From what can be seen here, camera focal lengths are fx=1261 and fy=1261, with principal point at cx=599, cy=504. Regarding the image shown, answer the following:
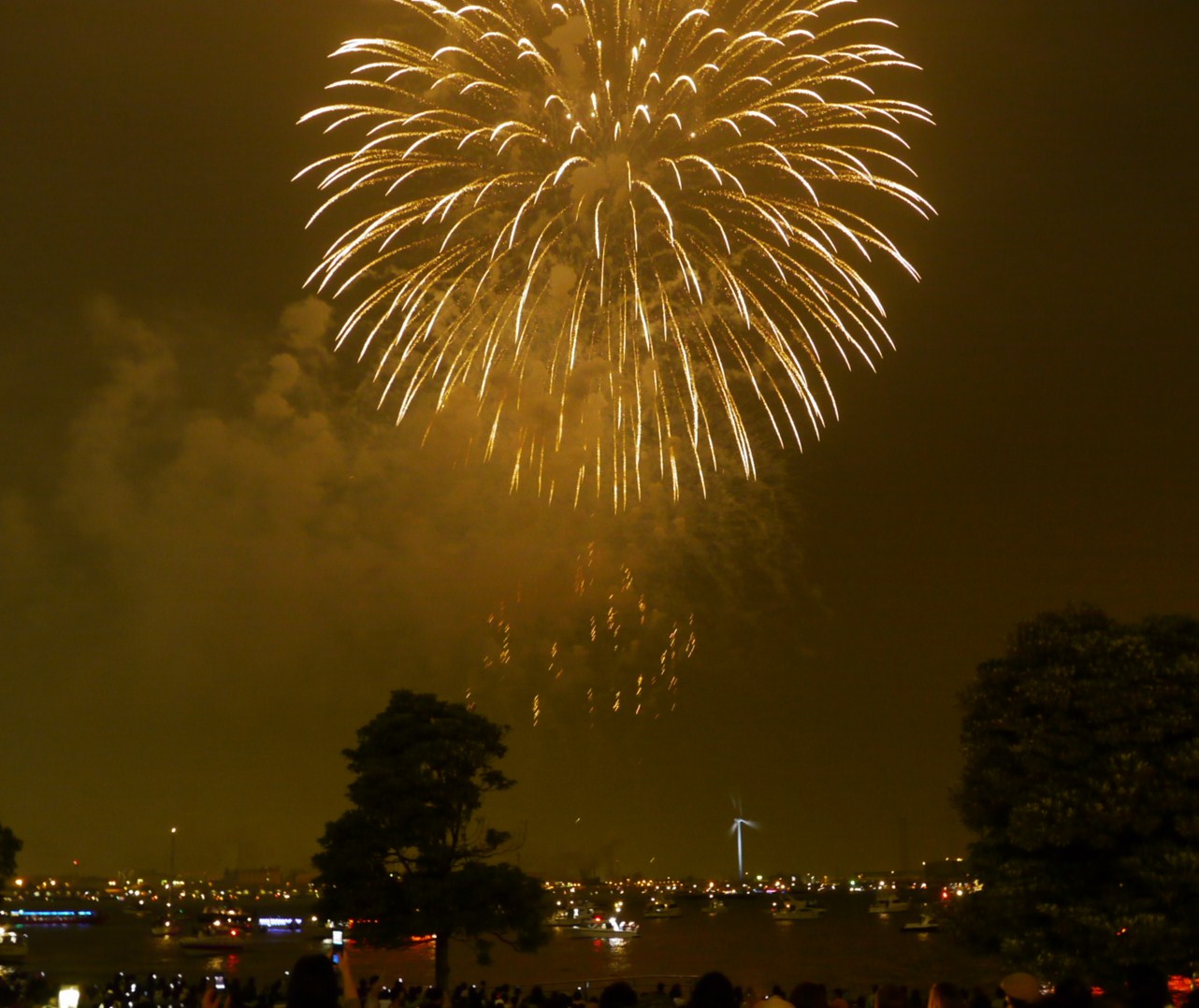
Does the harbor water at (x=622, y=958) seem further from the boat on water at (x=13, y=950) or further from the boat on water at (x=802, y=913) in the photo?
the boat on water at (x=802, y=913)

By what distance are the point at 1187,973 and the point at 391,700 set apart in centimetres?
1736

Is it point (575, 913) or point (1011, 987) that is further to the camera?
point (575, 913)

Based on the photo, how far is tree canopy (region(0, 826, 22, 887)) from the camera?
2183 inches

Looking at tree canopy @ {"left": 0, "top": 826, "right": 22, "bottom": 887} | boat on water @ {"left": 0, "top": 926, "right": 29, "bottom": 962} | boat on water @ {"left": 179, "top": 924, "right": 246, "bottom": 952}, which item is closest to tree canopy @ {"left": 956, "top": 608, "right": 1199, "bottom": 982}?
tree canopy @ {"left": 0, "top": 826, "right": 22, "bottom": 887}

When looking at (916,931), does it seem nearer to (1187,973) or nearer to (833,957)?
(833,957)

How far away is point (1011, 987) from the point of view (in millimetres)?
7824

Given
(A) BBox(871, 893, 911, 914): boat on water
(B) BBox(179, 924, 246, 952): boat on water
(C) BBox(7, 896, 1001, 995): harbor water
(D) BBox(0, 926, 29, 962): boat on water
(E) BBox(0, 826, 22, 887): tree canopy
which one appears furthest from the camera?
(A) BBox(871, 893, 911, 914): boat on water

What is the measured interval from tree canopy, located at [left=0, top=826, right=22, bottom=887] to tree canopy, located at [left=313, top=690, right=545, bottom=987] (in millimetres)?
34520

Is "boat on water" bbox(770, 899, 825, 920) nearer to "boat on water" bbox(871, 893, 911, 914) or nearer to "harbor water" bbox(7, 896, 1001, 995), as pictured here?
"boat on water" bbox(871, 893, 911, 914)

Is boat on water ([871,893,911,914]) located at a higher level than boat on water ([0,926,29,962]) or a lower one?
lower

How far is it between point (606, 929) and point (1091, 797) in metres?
112

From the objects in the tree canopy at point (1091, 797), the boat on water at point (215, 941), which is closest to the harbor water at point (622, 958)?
the boat on water at point (215, 941)

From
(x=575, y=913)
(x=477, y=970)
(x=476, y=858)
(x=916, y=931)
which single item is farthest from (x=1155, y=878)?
(x=575, y=913)

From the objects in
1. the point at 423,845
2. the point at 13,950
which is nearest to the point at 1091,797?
the point at 423,845
